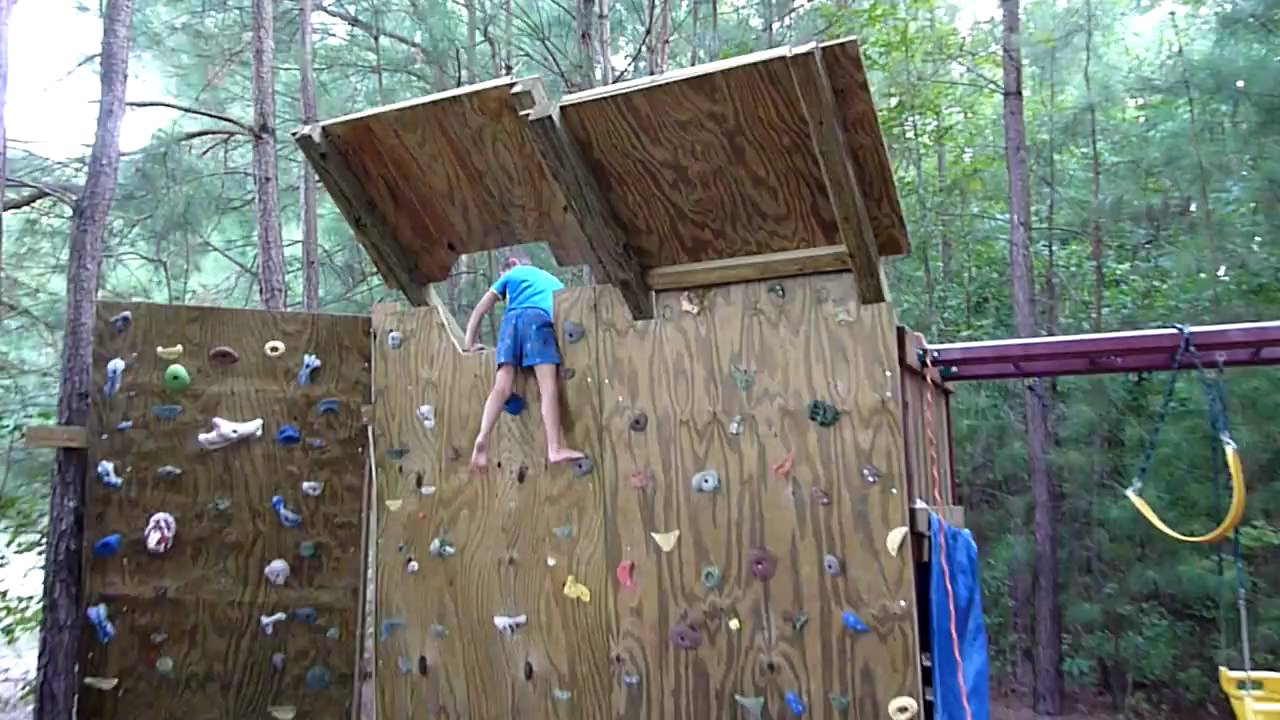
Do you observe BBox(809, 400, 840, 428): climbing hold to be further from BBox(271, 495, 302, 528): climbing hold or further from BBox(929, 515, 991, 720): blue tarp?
BBox(271, 495, 302, 528): climbing hold

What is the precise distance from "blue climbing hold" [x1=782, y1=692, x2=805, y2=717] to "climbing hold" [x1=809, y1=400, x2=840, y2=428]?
1056 mm

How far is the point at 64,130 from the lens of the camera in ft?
28.9

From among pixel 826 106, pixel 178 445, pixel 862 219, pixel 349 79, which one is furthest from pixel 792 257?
pixel 349 79

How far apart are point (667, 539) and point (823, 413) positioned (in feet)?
2.82

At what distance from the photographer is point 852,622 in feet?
11.6

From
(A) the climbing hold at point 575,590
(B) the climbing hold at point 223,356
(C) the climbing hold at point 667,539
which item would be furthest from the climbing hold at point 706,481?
(B) the climbing hold at point 223,356

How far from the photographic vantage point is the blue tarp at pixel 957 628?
3.52 meters

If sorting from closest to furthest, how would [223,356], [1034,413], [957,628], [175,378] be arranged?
1. [957,628]
2. [175,378]
3. [223,356]
4. [1034,413]

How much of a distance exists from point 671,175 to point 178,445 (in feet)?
8.88

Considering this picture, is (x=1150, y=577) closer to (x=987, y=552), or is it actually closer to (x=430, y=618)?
(x=987, y=552)

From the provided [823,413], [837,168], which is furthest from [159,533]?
[837,168]

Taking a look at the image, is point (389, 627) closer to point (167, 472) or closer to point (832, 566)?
point (167, 472)

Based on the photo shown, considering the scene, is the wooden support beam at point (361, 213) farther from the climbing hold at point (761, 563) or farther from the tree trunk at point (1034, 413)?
the tree trunk at point (1034, 413)

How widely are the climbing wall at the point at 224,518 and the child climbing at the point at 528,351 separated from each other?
2.80 feet
